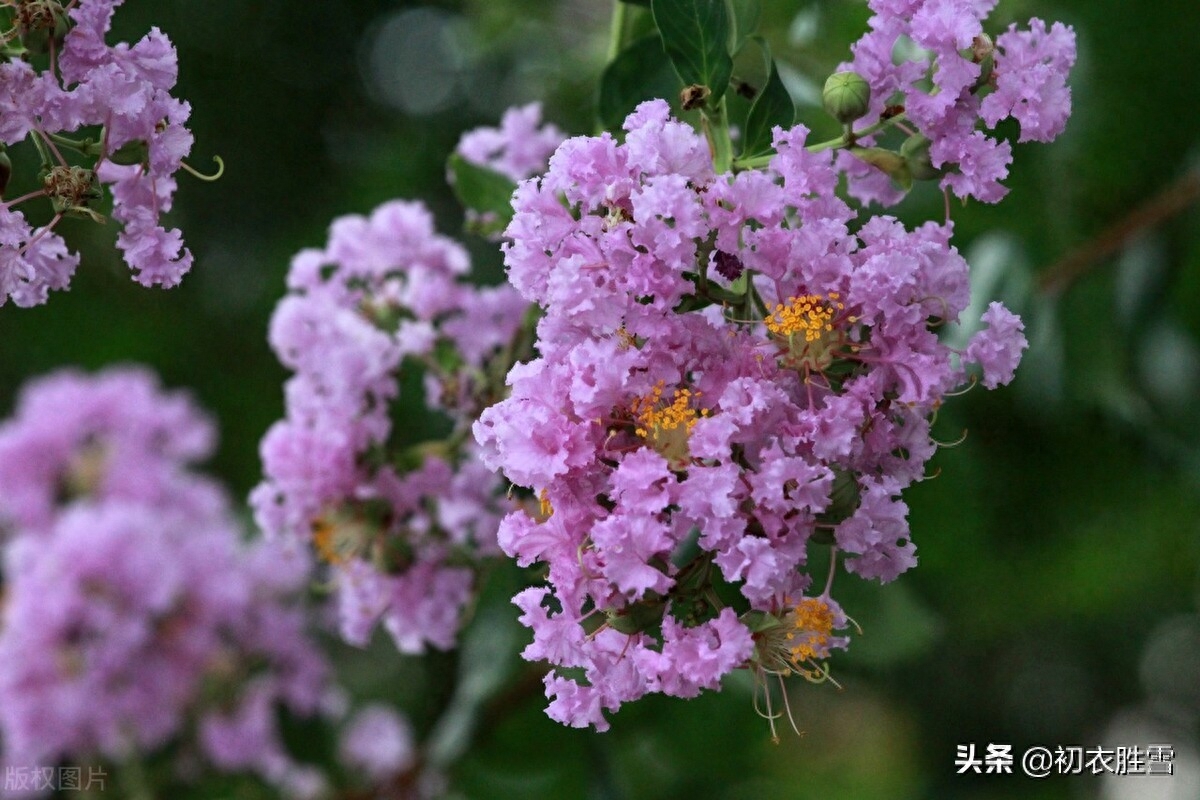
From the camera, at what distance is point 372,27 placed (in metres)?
2.78

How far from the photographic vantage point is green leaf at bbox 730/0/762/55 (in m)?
0.93

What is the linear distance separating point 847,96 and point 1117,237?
1.15 m

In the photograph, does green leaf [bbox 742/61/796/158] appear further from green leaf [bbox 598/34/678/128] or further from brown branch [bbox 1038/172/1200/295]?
brown branch [bbox 1038/172/1200/295]

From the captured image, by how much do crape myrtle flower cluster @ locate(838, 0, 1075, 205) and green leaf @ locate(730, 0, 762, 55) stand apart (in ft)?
0.38

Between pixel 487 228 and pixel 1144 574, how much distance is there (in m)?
1.52

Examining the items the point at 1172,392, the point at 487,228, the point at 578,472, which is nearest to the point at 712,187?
the point at 578,472

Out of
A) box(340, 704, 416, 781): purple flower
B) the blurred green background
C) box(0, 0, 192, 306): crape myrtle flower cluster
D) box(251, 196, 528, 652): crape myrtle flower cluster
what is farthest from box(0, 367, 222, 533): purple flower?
box(0, 0, 192, 306): crape myrtle flower cluster

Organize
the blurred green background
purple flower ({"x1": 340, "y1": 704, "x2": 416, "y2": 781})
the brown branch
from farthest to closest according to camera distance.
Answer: purple flower ({"x1": 340, "y1": 704, "x2": 416, "y2": 781}) < the brown branch < the blurred green background

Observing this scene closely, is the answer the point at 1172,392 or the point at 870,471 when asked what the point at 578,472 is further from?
the point at 1172,392

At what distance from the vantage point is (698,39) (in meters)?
Result: 0.87

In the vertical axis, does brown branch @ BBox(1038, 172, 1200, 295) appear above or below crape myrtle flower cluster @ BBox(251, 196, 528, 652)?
above

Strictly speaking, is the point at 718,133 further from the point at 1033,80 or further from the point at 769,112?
the point at 1033,80

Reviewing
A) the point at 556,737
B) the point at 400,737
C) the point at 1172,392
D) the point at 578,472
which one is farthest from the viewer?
the point at 400,737

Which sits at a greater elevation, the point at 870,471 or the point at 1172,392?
the point at 1172,392
